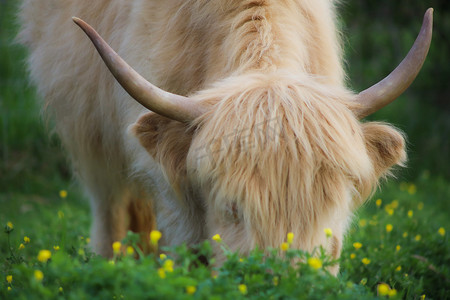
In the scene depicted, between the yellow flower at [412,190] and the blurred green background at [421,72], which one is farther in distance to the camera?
the blurred green background at [421,72]

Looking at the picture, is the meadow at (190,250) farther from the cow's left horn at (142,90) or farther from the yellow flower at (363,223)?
the cow's left horn at (142,90)

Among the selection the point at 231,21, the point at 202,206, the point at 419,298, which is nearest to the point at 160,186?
the point at 202,206

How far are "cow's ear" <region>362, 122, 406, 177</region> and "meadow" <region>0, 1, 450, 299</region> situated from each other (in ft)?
1.66

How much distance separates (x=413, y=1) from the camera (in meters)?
7.72

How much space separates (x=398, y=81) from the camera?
9.11 feet

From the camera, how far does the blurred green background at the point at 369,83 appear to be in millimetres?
6941

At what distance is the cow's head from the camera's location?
8.30 ft

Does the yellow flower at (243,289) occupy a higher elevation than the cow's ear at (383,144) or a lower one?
lower

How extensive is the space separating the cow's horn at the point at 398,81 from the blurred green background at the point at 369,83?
14.1 ft

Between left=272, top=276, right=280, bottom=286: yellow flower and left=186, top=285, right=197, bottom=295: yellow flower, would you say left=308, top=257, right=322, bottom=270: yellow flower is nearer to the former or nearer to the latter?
left=272, top=276, right=280, bottom=286: yellow flower

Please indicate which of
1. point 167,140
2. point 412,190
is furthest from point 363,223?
point 167,140

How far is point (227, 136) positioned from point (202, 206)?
48cm

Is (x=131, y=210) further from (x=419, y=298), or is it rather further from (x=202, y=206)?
(x=419, y=298)

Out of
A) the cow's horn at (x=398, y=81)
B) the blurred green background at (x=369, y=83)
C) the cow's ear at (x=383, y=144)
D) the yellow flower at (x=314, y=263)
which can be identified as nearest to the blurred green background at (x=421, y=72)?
the blurred green background at (x=369, y=83)
